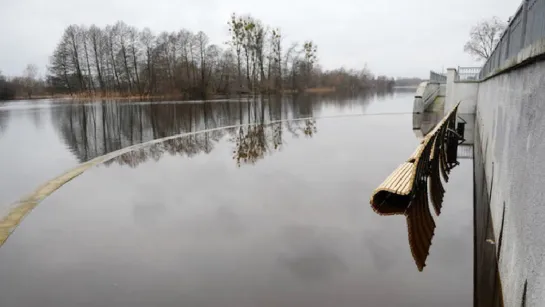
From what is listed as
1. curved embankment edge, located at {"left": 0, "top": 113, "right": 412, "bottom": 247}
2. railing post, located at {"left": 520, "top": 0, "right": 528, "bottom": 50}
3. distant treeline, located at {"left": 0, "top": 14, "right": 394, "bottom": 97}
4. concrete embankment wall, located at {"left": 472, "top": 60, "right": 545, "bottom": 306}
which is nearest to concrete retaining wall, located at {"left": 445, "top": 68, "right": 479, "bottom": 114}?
railing post, located at {"left": 520, "top": 0, "right": 528, "bottom": 50}

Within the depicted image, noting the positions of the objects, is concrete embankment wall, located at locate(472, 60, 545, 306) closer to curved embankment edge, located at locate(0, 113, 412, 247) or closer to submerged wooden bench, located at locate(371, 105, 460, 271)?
submerged wooden bench, located at locate(371, 105, 460, 271)

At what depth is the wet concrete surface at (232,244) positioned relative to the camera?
4.18 m

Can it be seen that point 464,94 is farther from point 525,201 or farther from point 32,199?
point 32,199

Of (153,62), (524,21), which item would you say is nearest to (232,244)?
(524,21)

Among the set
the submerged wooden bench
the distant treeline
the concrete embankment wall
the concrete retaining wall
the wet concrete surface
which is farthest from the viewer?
the distant treeline

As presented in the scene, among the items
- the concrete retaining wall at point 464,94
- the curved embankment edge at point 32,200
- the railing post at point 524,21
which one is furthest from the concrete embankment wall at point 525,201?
the concrete retaining wall at point 464,94

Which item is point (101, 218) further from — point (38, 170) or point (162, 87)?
point (162, 87)

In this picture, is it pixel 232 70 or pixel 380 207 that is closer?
pixel 380 207

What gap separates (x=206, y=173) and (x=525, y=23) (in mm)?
7228

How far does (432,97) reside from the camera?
2944 cm

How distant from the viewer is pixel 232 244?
17.6ft

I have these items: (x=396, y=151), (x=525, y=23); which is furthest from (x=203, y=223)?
(x=396, y=151)

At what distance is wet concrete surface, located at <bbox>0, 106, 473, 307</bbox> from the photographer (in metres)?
4.18

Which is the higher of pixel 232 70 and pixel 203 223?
pixel 232 70
